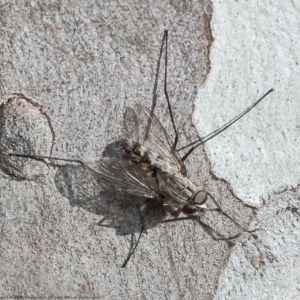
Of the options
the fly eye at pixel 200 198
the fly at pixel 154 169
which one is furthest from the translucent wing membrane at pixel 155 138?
the fly eye at pixel 200 198

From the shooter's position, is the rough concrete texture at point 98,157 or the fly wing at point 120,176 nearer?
the rough concrete texture at point 98,157

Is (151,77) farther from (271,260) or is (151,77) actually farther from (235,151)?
(271,260)

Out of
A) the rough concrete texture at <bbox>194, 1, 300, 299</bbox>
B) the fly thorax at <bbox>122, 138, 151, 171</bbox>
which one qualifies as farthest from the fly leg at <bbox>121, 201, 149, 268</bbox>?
the rough concrete texture at <bbox>194, 1, 300, 299</bbox>

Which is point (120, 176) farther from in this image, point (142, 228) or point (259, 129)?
point (259, 129)

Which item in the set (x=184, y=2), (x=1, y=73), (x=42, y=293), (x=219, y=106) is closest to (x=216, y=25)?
(x=184, y=2)

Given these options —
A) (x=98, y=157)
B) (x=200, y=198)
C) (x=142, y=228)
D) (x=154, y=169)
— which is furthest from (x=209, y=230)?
(x=98, y=157)

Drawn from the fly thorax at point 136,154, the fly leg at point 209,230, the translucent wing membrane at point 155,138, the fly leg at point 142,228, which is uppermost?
the translucent wing membrane at point 155,138

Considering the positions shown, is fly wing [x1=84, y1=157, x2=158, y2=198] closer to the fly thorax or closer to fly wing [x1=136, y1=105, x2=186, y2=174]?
the fly thorax

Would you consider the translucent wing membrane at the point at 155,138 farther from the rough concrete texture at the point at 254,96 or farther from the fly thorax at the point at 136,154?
the rough concrete texture at the point at 254,96
